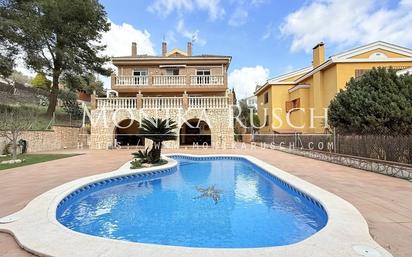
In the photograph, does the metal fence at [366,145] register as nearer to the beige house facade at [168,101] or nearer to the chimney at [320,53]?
the beige house facade at [168,101]

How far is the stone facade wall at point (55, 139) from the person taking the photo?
1742 cm

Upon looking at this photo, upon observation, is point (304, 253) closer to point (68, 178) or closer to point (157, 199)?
point (157, 199)

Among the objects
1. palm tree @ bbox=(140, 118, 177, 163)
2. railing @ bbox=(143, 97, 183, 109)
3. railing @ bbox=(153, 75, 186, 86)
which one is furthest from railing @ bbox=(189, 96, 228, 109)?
palm tree @ bbox=(140, 118, 177, 163)

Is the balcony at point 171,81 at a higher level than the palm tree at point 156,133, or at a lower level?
higher

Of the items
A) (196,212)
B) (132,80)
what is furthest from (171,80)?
(196,212)

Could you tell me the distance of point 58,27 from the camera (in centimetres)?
2147

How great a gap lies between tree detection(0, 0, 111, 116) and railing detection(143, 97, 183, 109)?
7.63 meters

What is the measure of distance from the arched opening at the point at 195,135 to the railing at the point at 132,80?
5446 mm

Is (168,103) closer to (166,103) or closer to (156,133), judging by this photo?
(166,103)

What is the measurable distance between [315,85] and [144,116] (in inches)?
551

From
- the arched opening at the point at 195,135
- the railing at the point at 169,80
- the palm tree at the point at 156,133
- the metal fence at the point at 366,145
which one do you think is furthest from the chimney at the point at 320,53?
the palm tree at the point at 156,133

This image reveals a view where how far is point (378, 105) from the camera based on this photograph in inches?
467

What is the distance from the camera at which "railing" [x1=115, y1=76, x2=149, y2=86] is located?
23531 mm

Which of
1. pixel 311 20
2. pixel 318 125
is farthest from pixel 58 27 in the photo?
pixel 318 125
